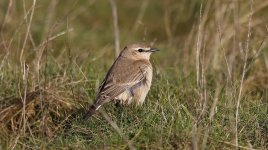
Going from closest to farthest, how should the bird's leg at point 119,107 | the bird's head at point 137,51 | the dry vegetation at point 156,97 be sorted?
1. the dry vegetation at point 156,97
2. the bird's leg at point 119,107
3. the bird's head at point 137,51

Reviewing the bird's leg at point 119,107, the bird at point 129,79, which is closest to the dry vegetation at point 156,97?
the bird's leg at point 119,107

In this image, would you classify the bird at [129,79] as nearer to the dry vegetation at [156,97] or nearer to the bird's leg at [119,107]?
the bird's leg at [119,107]

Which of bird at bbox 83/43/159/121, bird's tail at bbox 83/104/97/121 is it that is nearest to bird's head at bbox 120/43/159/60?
→ bird at bbox 83/43/159/121

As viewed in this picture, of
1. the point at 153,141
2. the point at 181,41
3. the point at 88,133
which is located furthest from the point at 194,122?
the point at 181,41

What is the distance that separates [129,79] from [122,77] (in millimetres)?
76

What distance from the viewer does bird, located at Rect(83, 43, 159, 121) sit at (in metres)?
7.58

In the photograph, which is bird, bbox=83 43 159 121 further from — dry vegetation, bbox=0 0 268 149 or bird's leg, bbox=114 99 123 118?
dry vegetation, bbox=0 0 268 149

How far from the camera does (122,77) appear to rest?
7945 millimetres

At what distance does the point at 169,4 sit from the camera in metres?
14.1

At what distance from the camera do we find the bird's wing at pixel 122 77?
763 cm

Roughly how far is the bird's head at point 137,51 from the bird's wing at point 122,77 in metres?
0.15

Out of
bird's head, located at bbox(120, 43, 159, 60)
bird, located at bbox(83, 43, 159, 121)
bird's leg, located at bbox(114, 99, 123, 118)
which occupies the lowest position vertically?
bird's leg, located at bbox(114, 99, 123, 118)

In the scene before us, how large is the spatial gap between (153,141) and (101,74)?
8.51ft

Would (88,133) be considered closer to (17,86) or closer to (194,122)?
(194,122)
